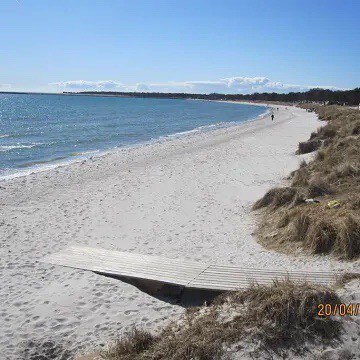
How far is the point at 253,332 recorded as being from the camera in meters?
4.36

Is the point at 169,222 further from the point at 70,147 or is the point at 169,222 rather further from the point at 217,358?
the point at 70,147

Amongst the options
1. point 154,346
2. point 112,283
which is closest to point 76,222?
point 112,283

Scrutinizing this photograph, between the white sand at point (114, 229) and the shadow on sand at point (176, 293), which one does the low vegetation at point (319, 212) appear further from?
the shadow on sand at point (176, 293)

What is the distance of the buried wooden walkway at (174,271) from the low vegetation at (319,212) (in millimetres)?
1199

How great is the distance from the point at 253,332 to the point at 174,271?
8.31ft

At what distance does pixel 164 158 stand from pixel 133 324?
17261 millimetres

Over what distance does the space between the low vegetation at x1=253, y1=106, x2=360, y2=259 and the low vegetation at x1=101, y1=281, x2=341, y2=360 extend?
2648 mm

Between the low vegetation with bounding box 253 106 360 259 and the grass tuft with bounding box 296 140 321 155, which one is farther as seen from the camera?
the grass tuft with bounding box 296 140 321 155

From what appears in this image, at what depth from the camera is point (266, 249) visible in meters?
8.19

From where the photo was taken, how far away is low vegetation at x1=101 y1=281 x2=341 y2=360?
423 centimetres
